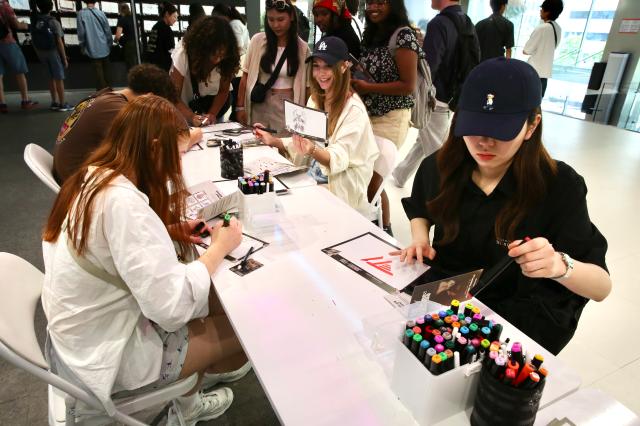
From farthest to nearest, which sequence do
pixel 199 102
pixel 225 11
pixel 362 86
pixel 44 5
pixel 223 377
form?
pixel 44 5
pixel 225 11
pixel 199 102
pixel 362 86
pixel 223 377

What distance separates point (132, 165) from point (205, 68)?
208 cm

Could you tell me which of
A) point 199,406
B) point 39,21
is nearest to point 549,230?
point 199,406

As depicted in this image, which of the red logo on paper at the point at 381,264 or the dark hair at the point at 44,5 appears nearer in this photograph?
the red logo on paper at the point at 381,264

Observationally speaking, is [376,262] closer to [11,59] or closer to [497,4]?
[497,4]

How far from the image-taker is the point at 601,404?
0.88 m

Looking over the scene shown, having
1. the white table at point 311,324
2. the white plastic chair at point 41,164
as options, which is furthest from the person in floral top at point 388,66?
the white plastic chair at point 41,164

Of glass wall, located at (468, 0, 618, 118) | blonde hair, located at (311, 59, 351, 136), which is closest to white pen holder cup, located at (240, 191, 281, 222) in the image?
blonde hair, located at (311, 59, 351, 136)

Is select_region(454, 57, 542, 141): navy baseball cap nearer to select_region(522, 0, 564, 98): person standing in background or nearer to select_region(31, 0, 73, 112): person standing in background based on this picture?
select_region(522, 0, 564, 98): person standing in background

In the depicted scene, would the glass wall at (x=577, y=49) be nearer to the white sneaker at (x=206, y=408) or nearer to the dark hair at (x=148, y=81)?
the dark hair at (x=148, y=81)

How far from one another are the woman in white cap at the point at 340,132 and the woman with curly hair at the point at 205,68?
0.99m

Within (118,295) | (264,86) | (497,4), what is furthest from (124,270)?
(497,4)

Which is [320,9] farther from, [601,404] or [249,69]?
[601,404]

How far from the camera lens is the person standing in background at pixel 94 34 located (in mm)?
6293

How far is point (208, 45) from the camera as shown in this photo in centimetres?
289
